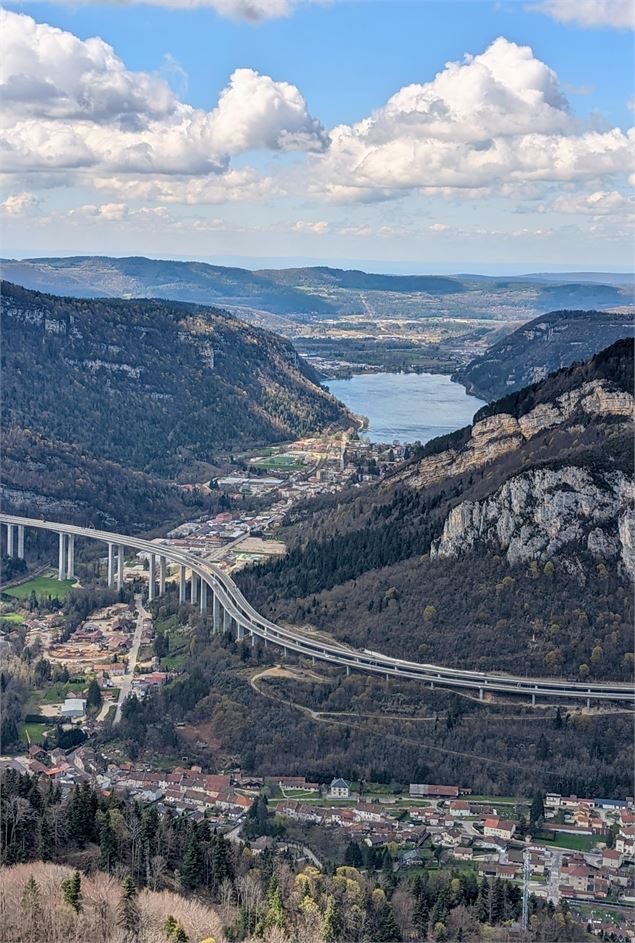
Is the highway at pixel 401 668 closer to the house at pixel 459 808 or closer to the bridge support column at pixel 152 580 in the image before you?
the bridge support column at pixel 152 580

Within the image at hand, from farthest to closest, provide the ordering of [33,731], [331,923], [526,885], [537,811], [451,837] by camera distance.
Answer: [33,731] < [537,811] < [451,837] < [526,885] < [331,923]

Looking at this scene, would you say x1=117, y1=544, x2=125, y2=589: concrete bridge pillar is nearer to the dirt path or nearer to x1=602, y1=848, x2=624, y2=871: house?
the dirt path

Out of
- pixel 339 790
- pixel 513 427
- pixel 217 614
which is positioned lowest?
pixel 339 790

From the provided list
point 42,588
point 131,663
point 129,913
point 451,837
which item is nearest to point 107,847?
point 129,913

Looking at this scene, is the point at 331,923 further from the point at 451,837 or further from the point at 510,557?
the point at 510,557

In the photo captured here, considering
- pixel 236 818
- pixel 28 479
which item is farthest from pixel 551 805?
pixel 28 479

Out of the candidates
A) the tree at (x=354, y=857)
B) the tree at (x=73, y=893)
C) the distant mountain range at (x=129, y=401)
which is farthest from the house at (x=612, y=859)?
the distant mountain range at (x=129, y=401)
